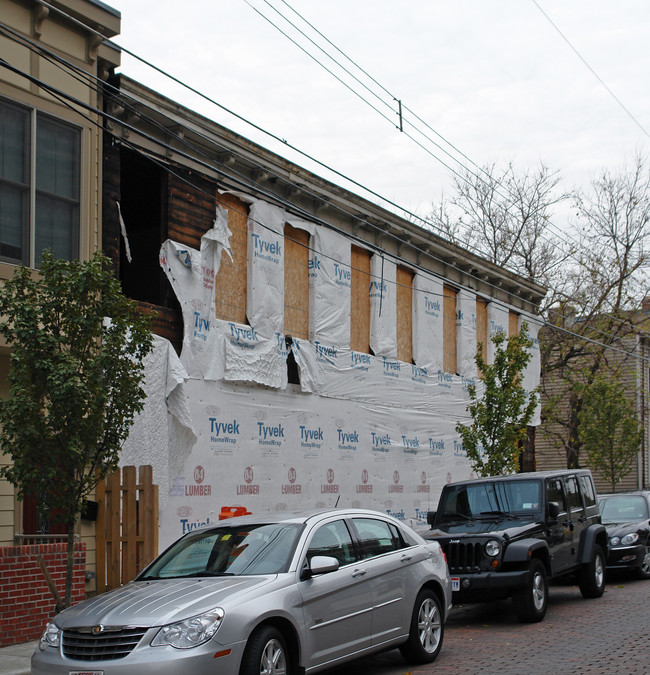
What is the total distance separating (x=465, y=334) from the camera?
2358 cm

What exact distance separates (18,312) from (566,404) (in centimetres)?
3146

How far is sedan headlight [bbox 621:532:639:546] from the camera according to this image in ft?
49.0

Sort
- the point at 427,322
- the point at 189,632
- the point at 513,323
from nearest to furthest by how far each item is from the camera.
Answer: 1. the point at 189,632
2. the point at 427,322
3. the point at 513,323

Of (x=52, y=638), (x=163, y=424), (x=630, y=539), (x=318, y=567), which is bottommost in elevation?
(x=630, y=539)

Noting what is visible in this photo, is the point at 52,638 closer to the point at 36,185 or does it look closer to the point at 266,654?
the point at 266,654

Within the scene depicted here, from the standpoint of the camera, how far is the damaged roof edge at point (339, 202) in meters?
14.4

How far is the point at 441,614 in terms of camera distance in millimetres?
9211

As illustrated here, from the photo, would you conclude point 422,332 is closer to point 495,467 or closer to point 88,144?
point 495,467

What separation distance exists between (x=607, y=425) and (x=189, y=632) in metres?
23.2

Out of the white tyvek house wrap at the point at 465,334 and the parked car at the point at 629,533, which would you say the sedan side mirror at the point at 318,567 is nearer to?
the parked car at the point at 629,533

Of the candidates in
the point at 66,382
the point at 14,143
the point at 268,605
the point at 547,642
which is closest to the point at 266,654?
the point at 268,605

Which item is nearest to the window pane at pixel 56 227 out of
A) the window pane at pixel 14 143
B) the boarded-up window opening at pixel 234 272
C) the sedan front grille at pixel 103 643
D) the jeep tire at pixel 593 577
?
the window pane at pixel 14 143

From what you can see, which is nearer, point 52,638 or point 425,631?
point 52,638

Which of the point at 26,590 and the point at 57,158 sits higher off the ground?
the point at 57,158
